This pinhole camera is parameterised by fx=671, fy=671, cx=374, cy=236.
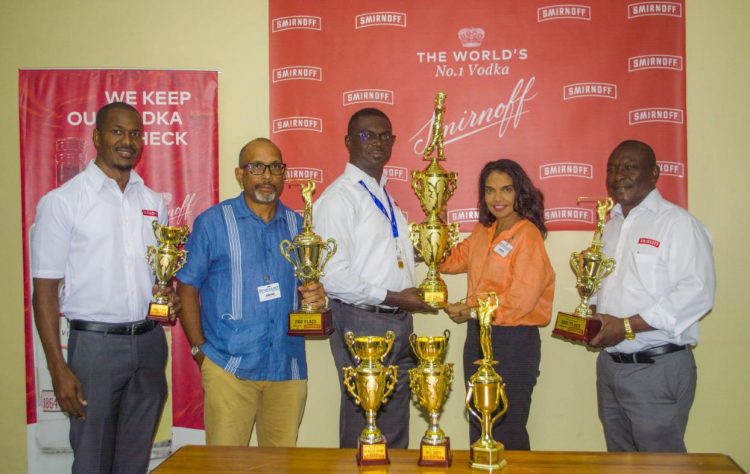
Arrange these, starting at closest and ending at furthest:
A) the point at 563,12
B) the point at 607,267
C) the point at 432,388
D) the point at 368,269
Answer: the point at 432,388
the point at 607,267
the point at 368,269
the point at 563,12

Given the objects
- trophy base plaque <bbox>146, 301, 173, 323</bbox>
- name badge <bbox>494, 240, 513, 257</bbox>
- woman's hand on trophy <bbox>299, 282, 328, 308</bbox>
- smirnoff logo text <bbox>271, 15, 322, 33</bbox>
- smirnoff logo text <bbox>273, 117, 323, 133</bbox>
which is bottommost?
trophy base plaque <bbox>146, 301, 173, 323</bbox>

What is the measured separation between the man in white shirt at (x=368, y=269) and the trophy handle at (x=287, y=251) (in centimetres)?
25

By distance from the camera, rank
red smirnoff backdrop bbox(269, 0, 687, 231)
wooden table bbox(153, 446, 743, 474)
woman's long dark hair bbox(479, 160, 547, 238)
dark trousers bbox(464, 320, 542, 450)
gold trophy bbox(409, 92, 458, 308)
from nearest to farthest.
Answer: wooden table bbox(153, 446, 743, 474) → gold trophy bbox(409, 92, 458, 308) → dark trousers bbox(464, 320, 542, 450) → woman's long dark hair bbox(479, 160, 547, 238) → red smirnoff backdrop bbox(269, 0, 687, 231)

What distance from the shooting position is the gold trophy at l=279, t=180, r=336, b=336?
9.81ft

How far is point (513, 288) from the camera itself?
332 centimetres

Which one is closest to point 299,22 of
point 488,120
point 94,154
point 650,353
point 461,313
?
point 488,120

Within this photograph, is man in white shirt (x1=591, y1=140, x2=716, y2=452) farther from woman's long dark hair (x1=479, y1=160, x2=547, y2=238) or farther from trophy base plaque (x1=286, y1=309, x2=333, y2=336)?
trophy base plaque (x1=286, y1=309, x2=333, y2=336)

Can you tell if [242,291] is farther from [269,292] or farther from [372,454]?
[372,454]

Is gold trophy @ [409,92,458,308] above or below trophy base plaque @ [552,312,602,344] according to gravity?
above

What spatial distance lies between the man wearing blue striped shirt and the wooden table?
686mm

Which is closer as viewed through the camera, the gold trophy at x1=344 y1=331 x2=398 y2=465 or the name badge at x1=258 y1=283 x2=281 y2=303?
the gold trophy at x1=344 y1=331 x2=398 y2=465

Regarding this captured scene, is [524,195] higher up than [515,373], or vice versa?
[524,195]

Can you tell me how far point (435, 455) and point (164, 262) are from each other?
1565mm

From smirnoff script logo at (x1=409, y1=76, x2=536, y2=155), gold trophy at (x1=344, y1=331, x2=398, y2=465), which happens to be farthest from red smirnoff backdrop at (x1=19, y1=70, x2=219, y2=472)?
gold trophy at (x1=344, y1=331, x2=398, y2=465)
